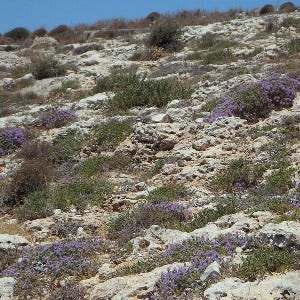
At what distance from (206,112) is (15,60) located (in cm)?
1587

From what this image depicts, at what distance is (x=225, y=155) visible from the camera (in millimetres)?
10734

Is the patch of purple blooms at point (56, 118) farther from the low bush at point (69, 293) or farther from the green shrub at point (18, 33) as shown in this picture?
the green shrub at point (18, 33)

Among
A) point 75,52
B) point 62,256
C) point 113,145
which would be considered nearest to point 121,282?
point 62,256

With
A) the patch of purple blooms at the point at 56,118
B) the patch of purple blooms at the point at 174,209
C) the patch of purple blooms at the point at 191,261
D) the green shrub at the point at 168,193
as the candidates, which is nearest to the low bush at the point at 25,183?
→ the green shrub at the point at 168,193

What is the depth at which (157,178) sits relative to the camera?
10.6 meters

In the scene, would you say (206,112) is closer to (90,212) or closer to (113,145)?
(113,145)

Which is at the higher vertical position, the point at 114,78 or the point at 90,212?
the point at 114,78

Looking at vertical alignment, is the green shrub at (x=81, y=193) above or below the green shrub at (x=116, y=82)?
below

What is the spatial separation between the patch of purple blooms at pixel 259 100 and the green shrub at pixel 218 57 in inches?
226

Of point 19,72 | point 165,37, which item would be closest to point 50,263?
point 19,72

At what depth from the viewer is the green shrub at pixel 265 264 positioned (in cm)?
583

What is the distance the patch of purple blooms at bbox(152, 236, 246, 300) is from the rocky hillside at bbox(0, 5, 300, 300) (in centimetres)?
2

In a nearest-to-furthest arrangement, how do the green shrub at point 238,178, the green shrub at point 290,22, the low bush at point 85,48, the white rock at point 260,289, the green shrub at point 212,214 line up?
1. the white rock at point 260,289
2. the green shrub at point 212,214
3. the green shrub at point 238,178
4. the green shrub at point 290,22
5. the low bush at point 85,48

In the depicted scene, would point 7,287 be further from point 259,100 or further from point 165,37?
point 165,37
